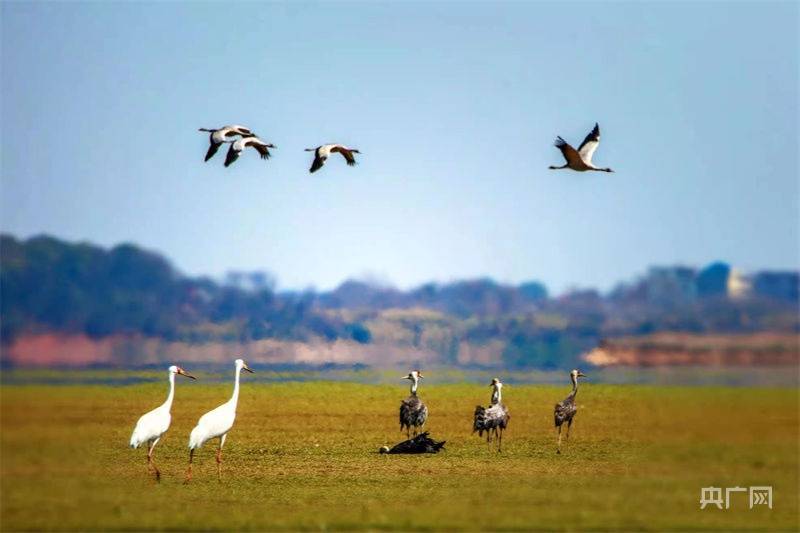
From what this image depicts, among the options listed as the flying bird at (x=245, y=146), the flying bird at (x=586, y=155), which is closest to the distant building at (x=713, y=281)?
the flying bird at (x=586, y=155)

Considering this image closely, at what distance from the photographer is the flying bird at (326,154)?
2620 cm

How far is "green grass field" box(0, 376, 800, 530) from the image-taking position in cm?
1681

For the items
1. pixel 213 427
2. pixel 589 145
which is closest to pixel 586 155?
pixel 589 145

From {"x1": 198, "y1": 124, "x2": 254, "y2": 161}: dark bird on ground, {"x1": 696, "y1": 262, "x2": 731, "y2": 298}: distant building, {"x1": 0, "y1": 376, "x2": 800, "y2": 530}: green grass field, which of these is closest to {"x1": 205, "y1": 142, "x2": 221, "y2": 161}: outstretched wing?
{"x1": 198, "y1": 124, "x2": 254, "y2": 161}: dark bird on ground

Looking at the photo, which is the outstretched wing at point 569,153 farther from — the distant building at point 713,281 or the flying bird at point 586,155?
the distant building at point 713,281

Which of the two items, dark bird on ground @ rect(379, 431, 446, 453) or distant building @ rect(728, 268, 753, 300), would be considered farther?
distant building @ rect(728, 268, 753, 300)

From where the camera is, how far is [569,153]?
81.4 ft

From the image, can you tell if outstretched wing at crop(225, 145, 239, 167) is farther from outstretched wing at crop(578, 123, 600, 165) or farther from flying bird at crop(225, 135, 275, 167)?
outstretched wing at crop(578, 123, 600, 165)

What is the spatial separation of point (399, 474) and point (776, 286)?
40.5 feet

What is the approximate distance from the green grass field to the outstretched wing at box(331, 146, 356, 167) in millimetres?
6614

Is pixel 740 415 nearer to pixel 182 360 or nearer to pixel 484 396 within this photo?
pixel 182 360

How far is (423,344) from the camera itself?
49781mm

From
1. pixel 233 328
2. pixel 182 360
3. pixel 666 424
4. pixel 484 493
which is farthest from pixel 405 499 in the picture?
pixel 233 328

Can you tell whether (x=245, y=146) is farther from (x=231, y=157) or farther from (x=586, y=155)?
(x=586, y=155)
